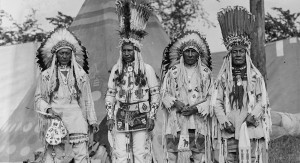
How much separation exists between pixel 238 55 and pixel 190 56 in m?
0.65

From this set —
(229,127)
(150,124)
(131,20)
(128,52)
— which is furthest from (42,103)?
(229,127)

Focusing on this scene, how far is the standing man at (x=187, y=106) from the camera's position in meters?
6.48

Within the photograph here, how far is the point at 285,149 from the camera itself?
9.95 m

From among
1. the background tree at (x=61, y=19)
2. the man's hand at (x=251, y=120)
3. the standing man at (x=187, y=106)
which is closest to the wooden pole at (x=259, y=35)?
the standing man at (x=187, y=106)

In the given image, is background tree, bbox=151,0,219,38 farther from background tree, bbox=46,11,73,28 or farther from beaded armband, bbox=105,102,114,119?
beaded armband, bbox=105,102,114,119

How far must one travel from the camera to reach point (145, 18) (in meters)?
6.96

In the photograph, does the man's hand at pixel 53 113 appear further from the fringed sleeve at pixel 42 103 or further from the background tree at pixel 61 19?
the background tree at pixel 61 19

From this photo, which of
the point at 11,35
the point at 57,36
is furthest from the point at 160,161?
the point at 11,35

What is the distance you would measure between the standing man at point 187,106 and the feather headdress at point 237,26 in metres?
0.52

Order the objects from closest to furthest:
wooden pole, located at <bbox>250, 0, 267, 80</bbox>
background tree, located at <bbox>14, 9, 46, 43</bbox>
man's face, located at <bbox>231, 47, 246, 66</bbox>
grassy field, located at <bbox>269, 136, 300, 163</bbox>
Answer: man's face, located at <bbox>231, 47, 246, 66</bbox>
wooden pole, located at <bbox>250, 0, 267, 80</bbox>
grassy field, located at <bbox>269, 136, 300, 163</bbox>
background tree, located at <bbox>14, 9, 46, 43</bbox>

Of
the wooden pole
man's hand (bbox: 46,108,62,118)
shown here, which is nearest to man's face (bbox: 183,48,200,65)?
man's hand (bbox: 46,108,62,118)

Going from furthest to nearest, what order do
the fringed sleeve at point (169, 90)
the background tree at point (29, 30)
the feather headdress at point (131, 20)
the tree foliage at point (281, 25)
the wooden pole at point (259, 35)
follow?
1. the background tree at point (29, 30)
2. the tree foliage at point (281, 25)
3. the wooden pole at point (259, 35)
4. the feather headdress at point (131, 20)
5. the fringed sleeve at point (169, 90)

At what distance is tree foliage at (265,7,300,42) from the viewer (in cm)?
1603

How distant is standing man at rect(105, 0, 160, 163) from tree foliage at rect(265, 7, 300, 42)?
9943 millimetres
